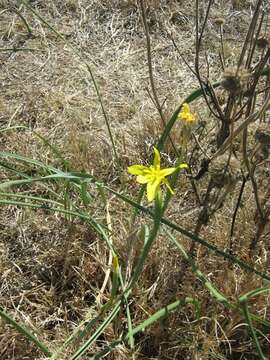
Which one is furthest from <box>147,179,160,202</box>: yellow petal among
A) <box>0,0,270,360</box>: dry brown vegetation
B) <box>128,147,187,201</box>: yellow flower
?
<box>0,0,270,360</box>: dry brown vegetation

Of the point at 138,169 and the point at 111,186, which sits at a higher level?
the point at 138,169

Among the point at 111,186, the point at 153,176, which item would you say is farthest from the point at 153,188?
the point at 111,186

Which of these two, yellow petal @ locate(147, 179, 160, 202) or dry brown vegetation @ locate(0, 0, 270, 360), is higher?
yellow petal @ locate(147, 179, 160, 202)

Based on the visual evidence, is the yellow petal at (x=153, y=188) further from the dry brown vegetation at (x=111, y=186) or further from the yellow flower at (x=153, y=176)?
the dry brown vegetation at (x=111, y=186)

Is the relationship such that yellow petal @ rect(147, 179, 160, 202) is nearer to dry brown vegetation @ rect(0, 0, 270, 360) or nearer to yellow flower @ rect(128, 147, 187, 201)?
yellow flower @ rect(128, 147, 187, 201)

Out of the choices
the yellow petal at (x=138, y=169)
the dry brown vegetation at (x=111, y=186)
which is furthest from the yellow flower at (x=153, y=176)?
the dry brown vegetation at (x=111, y=186)

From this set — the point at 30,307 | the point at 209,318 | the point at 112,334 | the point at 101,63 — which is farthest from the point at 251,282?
the point at 101,63

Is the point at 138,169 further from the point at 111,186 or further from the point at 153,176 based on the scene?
the point at 111,186

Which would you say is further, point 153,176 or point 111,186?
point 111,186

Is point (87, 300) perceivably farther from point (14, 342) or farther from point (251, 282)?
point (251, 282)

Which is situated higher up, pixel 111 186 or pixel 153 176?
pixel 153 176
